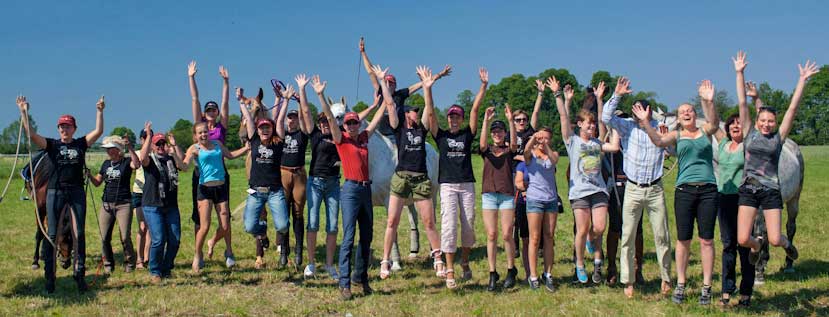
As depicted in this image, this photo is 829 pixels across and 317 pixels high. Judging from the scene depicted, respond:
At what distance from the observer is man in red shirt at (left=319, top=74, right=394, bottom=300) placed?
741cm

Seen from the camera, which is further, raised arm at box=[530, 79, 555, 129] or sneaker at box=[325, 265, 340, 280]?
sneaker at box=[325, 265, 340, 280]

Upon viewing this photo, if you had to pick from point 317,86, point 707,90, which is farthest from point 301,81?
point 707,90

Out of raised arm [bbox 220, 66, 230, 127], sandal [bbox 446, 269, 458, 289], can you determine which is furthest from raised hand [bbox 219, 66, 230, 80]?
sandal [bbox 446, 269, 458, 289]

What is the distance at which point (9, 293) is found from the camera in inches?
310

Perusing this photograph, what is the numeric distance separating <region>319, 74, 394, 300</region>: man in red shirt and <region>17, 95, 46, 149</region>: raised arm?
3.31m

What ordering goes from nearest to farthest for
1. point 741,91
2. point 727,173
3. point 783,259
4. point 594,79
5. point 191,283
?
point 741,91
point 727,173
point 191,283
point 783,259
point 594,79

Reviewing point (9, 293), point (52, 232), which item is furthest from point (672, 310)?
point (9, 293)

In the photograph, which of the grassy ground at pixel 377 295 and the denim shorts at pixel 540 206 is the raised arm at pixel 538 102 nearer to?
the denim shorts at pixel 540 206

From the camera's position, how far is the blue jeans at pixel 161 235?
27.5ft

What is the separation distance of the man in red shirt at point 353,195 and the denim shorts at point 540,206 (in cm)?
187

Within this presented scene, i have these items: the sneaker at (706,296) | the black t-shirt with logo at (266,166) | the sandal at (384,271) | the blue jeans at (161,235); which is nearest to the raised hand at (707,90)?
the sneaker at (706,296)

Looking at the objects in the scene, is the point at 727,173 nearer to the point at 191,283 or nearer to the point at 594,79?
the point at 191,283

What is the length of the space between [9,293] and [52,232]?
94cm

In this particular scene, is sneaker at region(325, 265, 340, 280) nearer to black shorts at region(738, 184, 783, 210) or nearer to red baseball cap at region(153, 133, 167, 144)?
red baseball cap at region(153, 133, 167, 144)
